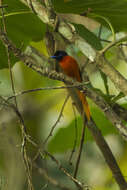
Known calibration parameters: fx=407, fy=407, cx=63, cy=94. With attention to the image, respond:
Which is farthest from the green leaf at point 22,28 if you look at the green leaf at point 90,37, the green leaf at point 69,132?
the green leaf at point 69,132

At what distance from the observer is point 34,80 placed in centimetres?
195

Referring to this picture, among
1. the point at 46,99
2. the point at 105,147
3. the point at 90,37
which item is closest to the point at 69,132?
the point at 105,147

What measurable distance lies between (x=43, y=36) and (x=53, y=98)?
733 mm

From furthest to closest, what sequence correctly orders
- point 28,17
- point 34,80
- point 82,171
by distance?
point 82,171 → point 34,80 → point 28,17

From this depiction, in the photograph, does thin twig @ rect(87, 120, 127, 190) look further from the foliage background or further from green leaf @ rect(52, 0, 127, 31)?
green leaf @ rect(52, 0, 127, 31)

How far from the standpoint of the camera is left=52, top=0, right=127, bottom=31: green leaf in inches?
47.2

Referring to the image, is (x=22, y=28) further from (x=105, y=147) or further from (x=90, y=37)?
(x=105, y=147)

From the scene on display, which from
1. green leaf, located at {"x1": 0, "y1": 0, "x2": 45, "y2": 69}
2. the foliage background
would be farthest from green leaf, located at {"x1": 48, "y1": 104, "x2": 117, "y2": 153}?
green leaf, located at {"x1": 0, "y1": 0, "x2": 45, "y2": 69}

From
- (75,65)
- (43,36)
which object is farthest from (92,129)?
(75,65)

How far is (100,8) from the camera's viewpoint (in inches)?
48.6

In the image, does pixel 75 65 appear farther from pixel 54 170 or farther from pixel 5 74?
pixel 54 170

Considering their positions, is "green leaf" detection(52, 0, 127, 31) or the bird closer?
"green leaf" detection(52, 0, 127, 31)

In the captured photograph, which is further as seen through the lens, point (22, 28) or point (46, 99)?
point (46, 99)

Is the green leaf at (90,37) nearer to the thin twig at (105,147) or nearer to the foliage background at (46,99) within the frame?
the foliage background at (46,99)
